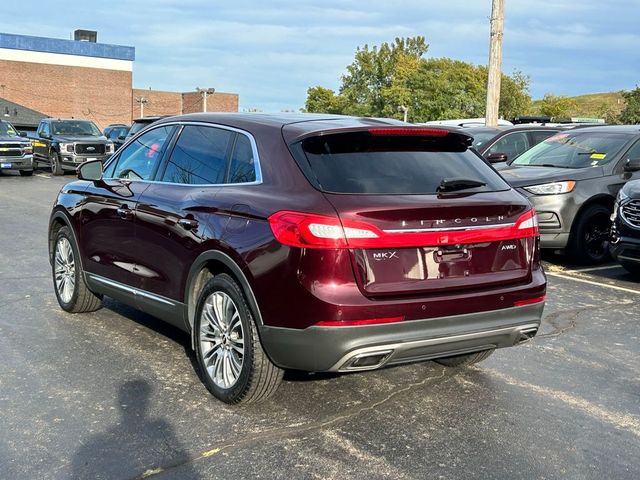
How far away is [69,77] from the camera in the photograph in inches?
2859

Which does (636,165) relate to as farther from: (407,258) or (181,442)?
(181,442)

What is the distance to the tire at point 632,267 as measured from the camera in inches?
346

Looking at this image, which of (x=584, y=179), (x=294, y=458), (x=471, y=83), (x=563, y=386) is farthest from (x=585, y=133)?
(x=471, y=83)

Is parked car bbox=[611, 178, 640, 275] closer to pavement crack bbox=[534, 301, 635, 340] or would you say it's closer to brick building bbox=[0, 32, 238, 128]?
pavement crack bbox=[534, 301, 635, 340]

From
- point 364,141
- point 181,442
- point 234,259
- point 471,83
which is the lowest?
point 181,442

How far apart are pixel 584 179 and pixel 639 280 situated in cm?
152

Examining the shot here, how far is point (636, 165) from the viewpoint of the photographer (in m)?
9.55

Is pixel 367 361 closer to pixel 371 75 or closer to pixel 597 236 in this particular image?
pixel 597 236

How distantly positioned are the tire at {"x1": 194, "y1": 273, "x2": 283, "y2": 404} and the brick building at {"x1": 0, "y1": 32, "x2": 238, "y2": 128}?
72128 mm

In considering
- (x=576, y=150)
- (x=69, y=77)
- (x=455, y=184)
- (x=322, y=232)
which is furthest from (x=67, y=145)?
(x=69, y=77)

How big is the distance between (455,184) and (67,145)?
76.4ft

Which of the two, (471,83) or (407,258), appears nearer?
(407,258)

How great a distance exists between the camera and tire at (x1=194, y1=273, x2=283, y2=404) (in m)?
4.29

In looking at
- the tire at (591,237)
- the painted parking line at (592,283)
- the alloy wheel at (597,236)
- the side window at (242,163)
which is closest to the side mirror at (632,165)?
the tire at (591,237)
